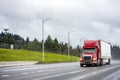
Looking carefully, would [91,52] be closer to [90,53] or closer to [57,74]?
[90,53]

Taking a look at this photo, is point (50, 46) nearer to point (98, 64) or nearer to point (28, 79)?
point (98, 64)

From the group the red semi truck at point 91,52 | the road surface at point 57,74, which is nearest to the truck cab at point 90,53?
the red semi truck at point 91,52

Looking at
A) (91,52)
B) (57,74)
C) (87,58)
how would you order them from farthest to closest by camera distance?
1. (91,52)
2. (87,58)
3. (57,74)

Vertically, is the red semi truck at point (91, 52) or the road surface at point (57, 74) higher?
the red semi truck at point (91, 52)

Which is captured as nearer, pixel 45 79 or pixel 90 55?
pixel 45 79

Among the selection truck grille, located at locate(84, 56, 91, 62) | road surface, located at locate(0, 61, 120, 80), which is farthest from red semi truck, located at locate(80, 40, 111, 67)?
road surface, located at locate(0, 61, 120, 80)

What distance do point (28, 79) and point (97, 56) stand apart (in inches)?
1129

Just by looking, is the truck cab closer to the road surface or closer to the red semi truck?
the red semi truck

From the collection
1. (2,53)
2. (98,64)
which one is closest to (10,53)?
(2,53)

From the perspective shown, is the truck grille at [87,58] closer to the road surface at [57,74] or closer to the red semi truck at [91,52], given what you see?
the red semi truck at [91,52]

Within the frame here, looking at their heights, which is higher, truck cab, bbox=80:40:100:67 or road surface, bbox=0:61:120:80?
truck cab, bbox=80:40:100:67

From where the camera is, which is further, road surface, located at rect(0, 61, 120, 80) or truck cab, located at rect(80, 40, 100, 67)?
truck cab, located at rect(80, 40, 100, 67)

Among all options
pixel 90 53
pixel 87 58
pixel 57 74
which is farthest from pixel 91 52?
pixel 57 74

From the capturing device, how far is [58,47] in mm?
187000
